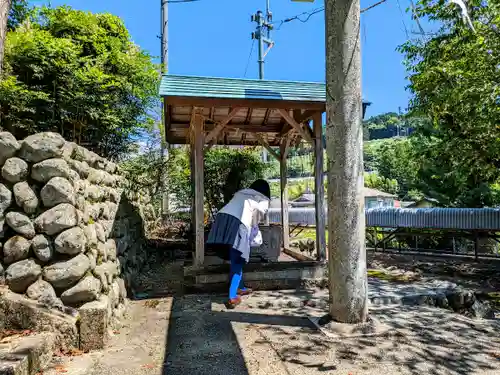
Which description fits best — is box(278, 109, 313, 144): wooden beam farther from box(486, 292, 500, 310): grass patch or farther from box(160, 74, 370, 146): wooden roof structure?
box(486, 292, 500, 310): grass patch

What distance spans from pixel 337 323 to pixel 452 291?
242 cm

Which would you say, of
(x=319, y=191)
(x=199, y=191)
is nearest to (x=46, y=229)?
(x=199, y=191)

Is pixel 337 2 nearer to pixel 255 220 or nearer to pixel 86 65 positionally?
pixel 255 220

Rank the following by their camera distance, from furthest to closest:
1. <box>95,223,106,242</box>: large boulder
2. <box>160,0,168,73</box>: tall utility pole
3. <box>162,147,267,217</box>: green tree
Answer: <box>160,0,168,73</box>: tall utility pole < <box>162,147,267,217</box>: green tree < <box>95,223,106,242</box>: large boulder

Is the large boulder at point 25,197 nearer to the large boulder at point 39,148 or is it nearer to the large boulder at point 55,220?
the large boulder at point 55,220

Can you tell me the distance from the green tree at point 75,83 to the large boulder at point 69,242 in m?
2.73

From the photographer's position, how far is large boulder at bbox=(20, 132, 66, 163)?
3.45 m

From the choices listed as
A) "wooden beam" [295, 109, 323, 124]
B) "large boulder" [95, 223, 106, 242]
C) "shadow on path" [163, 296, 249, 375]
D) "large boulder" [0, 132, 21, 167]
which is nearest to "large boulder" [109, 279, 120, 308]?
"large boulder" [95, 223, 106, 242]

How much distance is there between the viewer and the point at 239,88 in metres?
5.38

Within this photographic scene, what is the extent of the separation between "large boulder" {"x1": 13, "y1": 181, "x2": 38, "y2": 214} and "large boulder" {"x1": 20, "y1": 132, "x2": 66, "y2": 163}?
269 millimetres

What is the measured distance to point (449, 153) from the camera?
28.9 feet

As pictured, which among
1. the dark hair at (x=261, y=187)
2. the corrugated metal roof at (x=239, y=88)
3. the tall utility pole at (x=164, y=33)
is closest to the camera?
the corrugated metal roof at (x=239, y=88)

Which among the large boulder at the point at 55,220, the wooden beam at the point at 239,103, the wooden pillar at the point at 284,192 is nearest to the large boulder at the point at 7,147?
the large boulder at the point at 55,220

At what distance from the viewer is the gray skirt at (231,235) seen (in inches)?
183
